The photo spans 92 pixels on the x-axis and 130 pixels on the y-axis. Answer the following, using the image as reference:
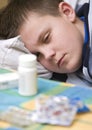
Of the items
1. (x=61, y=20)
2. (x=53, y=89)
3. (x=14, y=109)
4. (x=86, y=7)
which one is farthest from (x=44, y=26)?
(x=14, y=109)

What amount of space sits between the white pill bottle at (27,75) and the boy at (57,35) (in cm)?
32

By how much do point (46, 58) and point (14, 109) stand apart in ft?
1.42

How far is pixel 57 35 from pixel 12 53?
19cm

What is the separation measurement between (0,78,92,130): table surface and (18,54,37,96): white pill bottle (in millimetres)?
18

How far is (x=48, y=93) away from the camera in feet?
2.60

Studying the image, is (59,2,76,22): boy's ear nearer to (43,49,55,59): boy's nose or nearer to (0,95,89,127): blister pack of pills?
(43,49,55,59): boy's nose

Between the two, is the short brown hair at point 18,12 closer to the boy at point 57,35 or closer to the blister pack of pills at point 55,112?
the boy at point 57,35

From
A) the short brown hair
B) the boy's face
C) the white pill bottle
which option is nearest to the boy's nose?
the boy's face

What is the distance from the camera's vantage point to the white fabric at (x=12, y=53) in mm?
1146

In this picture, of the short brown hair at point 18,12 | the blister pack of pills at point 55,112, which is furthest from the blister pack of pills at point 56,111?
the short brown hair at point 18,12

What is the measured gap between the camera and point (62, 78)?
1.23 meters

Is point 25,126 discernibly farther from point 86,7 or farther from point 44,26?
point 86,7

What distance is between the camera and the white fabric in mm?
1146

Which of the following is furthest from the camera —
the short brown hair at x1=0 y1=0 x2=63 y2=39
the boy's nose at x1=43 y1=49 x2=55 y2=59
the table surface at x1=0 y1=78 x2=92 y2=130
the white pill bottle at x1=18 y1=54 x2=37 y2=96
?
the short brown hair at x1=0 y1=0 x2=63 y2=39
